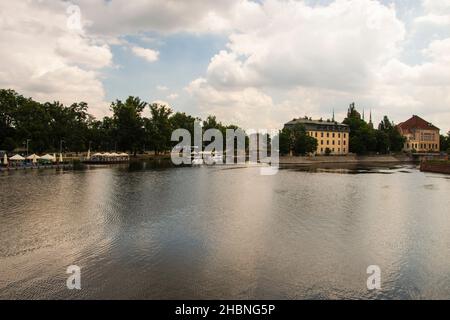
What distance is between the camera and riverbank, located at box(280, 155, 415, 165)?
140 meters

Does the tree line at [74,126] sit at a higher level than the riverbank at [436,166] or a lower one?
higher

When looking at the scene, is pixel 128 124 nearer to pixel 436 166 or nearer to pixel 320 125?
pixel 320 125

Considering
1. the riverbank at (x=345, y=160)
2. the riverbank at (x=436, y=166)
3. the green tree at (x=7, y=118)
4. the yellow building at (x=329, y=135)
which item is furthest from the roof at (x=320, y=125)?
the green tree at (x=7, y=118)

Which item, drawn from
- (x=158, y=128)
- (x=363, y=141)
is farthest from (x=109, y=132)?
(x=363, y=141)

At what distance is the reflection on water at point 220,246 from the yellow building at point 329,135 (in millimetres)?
130739

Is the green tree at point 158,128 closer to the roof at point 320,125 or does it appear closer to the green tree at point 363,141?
the roof at point 320,125

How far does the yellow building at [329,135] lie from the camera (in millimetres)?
171250

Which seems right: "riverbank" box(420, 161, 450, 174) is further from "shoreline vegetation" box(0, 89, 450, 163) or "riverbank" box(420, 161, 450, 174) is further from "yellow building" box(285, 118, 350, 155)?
"yellow building" box(285, 118, 350, 155)

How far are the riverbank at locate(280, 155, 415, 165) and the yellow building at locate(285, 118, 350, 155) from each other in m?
14.2

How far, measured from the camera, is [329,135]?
173875 millimetres

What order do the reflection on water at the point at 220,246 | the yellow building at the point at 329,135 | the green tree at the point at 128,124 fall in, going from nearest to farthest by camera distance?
the reflection on water at the point at 220,246, the green tree at the point at 128,124, the yellow building at the point at 329,135

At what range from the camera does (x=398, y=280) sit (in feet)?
57.2

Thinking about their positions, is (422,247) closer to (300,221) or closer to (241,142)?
(300,221)
